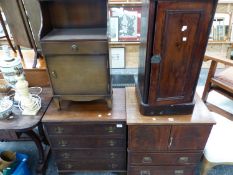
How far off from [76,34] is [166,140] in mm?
880

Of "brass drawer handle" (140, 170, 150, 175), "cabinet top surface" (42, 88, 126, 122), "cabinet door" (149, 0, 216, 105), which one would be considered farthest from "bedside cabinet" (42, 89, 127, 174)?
"cabinet door" (149, 0, 216, 105)

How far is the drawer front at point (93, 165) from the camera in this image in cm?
138

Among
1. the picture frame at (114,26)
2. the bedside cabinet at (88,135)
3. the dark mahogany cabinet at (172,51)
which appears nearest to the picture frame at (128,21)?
the picture frame at (114,26)

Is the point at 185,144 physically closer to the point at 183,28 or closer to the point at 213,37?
the point at 183,28

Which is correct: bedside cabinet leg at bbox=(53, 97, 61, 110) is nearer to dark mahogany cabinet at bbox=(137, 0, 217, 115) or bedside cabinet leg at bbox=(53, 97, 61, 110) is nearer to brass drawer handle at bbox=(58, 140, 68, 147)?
brass drawer handle at bbox=(58, 140, 68, 147)

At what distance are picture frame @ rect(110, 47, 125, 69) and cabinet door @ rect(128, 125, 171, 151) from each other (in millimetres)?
1818

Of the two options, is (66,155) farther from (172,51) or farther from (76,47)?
(172,51)

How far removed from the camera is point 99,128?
1.20m

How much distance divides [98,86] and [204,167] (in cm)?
94

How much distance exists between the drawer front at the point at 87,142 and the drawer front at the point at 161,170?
247 mm

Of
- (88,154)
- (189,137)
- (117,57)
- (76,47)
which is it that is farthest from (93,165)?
(117,57)

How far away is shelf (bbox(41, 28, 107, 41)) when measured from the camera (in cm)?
100

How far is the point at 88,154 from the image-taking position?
4.40ft

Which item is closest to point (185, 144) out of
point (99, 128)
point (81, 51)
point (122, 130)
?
point (122, 130)
